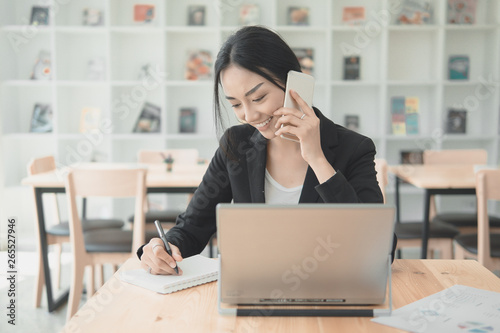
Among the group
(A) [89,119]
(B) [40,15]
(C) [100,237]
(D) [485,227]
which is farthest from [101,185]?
(B) [40,15]

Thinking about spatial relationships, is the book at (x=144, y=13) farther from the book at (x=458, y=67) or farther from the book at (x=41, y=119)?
the book at (x=458, y=67)

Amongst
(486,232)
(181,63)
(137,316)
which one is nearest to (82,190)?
(137,316)

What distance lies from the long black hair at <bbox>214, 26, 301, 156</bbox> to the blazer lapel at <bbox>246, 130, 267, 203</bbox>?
0.77ft

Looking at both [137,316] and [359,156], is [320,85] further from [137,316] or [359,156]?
[137,316]

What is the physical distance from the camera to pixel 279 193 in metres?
1.62

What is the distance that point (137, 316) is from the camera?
1000mm

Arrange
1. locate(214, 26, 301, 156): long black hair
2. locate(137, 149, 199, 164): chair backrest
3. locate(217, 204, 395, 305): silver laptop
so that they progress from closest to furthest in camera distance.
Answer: locate(217, 204, 395, 305): silver laptop
locate(214, 26, 301, 156): long black hair
locate(137, 149, 199, 164): chair backrest

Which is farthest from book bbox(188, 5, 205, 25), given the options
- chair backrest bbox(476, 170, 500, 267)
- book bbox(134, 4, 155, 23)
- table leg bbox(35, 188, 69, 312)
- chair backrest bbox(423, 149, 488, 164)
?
chair backrest bbox(476, 170, 500, 267)

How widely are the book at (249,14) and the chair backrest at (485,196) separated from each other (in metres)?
2.62

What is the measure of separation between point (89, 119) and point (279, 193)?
11.0ft

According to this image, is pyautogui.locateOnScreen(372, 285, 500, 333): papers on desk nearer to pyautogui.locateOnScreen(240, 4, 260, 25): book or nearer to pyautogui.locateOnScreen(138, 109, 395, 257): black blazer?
pyautogui.locateOnScreen(138, 109, 395, 257): black blazer

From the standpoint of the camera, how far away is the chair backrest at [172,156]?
12.1 feet

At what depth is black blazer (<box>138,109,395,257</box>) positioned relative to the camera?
1.49 meters

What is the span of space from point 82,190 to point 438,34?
3.23 metres
